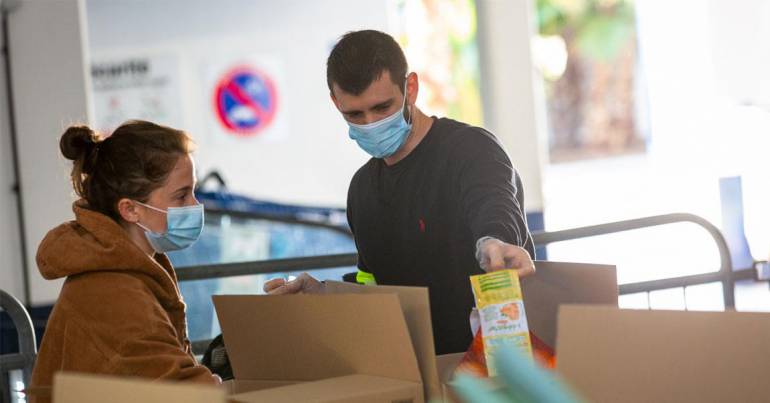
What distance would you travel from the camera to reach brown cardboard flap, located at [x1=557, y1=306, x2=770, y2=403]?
5.71 feet

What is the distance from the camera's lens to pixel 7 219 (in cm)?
604

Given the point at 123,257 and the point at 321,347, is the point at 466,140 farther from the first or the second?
the point at 123,257

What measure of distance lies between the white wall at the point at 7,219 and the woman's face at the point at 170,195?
3.74 m

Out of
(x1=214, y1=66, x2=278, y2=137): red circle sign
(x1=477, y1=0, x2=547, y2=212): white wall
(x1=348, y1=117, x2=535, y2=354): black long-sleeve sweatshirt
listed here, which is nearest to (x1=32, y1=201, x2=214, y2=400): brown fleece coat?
(x1=348, y1=117, x2=535, y2=354): black long-sleeve sweatshirt

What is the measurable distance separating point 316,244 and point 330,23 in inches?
181

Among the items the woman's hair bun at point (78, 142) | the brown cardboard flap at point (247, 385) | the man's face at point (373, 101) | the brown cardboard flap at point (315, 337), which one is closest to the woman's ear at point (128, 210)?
the woman's hair bun at point (78, 142)

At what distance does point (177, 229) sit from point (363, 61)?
600mm

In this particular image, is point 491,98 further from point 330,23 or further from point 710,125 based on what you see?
point 330,23

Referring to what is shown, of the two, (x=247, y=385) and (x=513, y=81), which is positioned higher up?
(x=513, y=81)

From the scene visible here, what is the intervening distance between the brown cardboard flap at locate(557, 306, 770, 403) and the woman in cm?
75

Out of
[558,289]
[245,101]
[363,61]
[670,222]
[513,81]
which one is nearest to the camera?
[558,289]

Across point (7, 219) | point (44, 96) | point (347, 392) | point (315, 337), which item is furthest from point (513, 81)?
point (347, 392)

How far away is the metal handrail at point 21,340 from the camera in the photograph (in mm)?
3303

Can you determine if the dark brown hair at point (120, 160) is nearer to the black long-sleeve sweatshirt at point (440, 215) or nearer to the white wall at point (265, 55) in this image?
the black long-sleeve sweatshirt at point (440, 215)
